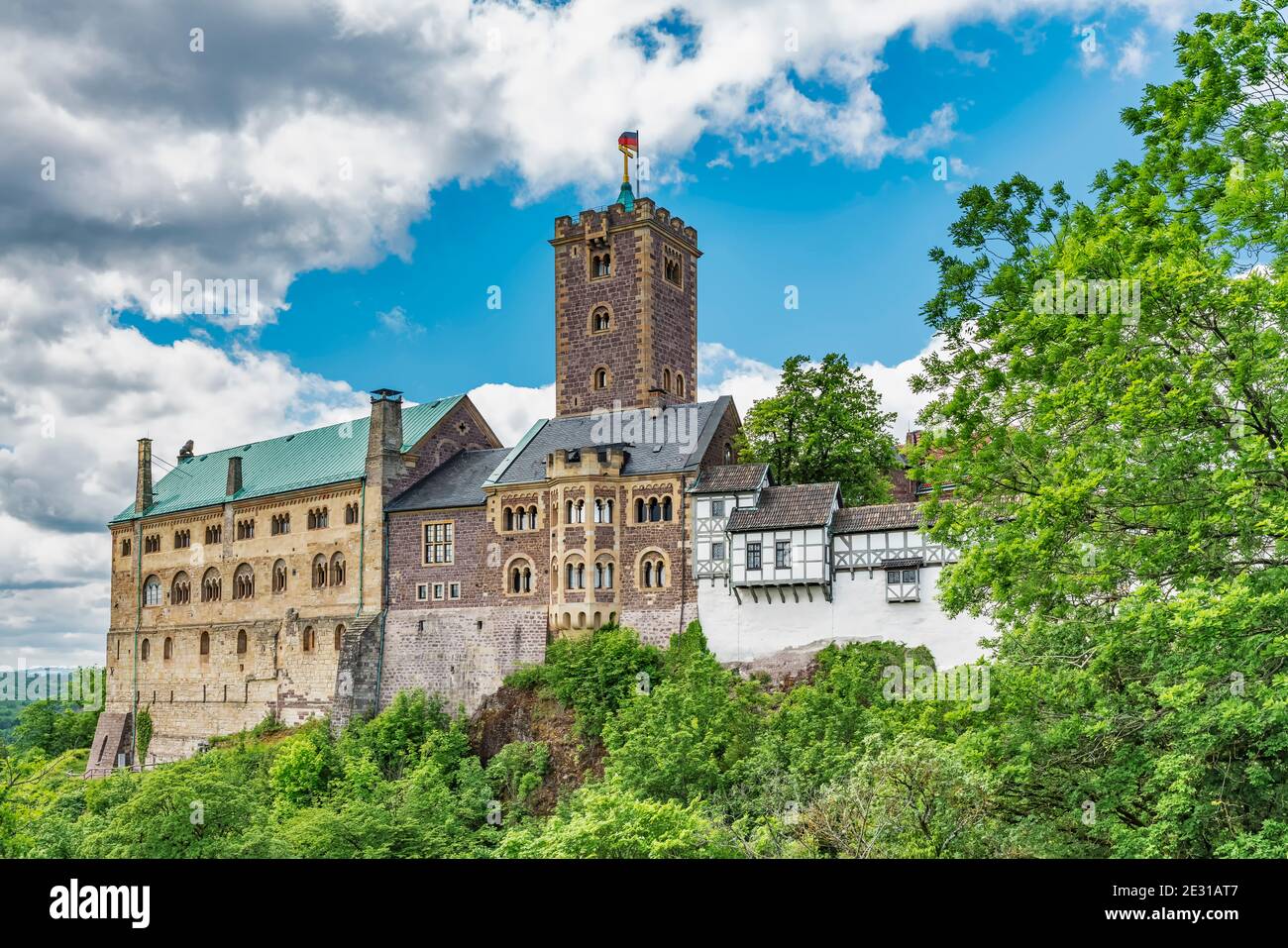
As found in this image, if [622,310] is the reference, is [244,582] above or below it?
below

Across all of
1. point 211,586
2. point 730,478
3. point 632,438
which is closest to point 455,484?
point 632,438

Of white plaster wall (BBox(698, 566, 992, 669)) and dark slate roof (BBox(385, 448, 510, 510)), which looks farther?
dark slate roof (BBox(385, 448, 510, 510))

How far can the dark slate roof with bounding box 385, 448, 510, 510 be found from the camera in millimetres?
47375

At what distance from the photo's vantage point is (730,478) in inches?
1601

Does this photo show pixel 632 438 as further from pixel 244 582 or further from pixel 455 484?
pixel 244 582

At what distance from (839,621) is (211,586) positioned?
1306 inches

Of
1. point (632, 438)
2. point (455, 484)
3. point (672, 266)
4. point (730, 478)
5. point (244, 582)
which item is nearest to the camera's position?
point (730, 478)

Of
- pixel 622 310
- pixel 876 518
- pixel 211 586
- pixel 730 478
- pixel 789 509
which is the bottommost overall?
pixel 211 586

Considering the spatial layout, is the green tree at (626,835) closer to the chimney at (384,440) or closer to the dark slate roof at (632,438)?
the dark slate roof at (632,438)

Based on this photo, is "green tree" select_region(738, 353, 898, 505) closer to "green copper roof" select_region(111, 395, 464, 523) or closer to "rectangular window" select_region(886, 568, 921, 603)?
"rectangular window" select_region(886, 568, 921, 603)

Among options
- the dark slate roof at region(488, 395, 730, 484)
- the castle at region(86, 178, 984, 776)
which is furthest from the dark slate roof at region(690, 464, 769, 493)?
the dark slate roof at region(488, 395, 730, 484)

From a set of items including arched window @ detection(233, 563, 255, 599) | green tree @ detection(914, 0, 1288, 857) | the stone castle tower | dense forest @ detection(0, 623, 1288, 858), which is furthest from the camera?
arched window @ detection(233, 563, 255, 599)

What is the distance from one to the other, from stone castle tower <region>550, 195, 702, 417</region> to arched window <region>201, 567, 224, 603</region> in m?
19.5
